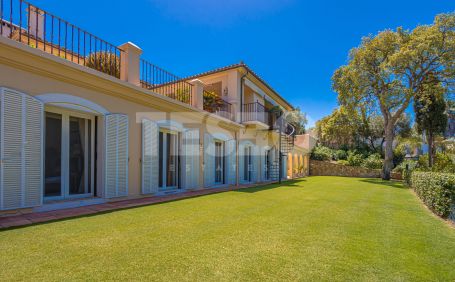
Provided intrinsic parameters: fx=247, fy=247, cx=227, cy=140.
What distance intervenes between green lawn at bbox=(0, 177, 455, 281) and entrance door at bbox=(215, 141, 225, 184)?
24.0ft

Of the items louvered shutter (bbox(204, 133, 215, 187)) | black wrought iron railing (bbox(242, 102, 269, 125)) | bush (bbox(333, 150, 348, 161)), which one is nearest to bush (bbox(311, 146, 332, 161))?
bush (bbox(333, 150, 348, 161))

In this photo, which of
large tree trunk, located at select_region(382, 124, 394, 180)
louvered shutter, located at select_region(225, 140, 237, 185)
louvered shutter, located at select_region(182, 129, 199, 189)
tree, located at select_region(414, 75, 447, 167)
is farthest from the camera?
large tree trunk, located at select_region(382, 124, 394, 180)

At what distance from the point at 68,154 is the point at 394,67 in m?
21.3

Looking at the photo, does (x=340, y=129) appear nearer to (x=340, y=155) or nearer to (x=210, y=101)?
(x=340, y=155)

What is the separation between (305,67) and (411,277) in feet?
78.5

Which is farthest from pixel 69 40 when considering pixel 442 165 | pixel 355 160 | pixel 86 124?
pixel 355 160

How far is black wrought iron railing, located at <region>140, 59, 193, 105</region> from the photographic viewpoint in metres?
8.85

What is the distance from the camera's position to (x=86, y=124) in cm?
680

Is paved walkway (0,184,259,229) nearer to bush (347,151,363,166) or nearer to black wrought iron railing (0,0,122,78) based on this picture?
black wrought iron railing (0,0,122,78)

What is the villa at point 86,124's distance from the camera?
199 inches

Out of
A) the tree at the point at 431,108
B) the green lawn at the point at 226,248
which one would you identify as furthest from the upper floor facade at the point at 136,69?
A: the tree at the point at 431,108

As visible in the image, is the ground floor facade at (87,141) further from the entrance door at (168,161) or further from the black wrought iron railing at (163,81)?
the black wrought iron railing at (163,81)

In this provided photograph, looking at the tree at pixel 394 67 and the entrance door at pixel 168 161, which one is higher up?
the tree at pixel 394 67

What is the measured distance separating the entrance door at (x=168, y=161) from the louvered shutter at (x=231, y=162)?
12.8ft
